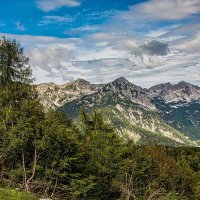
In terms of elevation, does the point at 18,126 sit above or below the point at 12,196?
above

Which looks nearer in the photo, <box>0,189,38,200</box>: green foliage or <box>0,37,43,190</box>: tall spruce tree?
<box>0,189,38,200</box>: green foliage

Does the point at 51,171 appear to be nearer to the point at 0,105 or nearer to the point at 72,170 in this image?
the point at 72,170

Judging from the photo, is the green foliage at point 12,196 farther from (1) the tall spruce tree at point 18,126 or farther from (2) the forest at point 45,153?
(1) the tall spruce tree at point 18,126

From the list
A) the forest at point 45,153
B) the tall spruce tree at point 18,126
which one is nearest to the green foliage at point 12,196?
the forest at point 45,153

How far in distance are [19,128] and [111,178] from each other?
24143 mm

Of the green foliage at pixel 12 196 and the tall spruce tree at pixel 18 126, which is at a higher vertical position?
the tall spruce tree at pixel 18 126

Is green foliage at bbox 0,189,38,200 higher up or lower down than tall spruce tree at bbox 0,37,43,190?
lower down

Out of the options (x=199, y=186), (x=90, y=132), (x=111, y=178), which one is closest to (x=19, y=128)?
(x=111, y=178)

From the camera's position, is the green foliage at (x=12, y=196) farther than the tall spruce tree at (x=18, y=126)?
No

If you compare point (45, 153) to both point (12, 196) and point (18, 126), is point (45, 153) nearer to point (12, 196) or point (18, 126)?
point (18, 126)

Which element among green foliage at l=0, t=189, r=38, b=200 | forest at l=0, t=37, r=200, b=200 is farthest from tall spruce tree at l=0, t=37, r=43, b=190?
green foliage at l=0, t=189, r=38, b=200

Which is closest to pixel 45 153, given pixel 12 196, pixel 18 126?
pixel 18 126

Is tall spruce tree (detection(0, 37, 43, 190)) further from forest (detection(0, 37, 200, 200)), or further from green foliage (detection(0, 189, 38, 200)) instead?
green foliage (detection(0, 189, 38, 200))

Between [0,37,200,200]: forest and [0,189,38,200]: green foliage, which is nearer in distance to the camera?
[0,189,38,200]: green foliage
